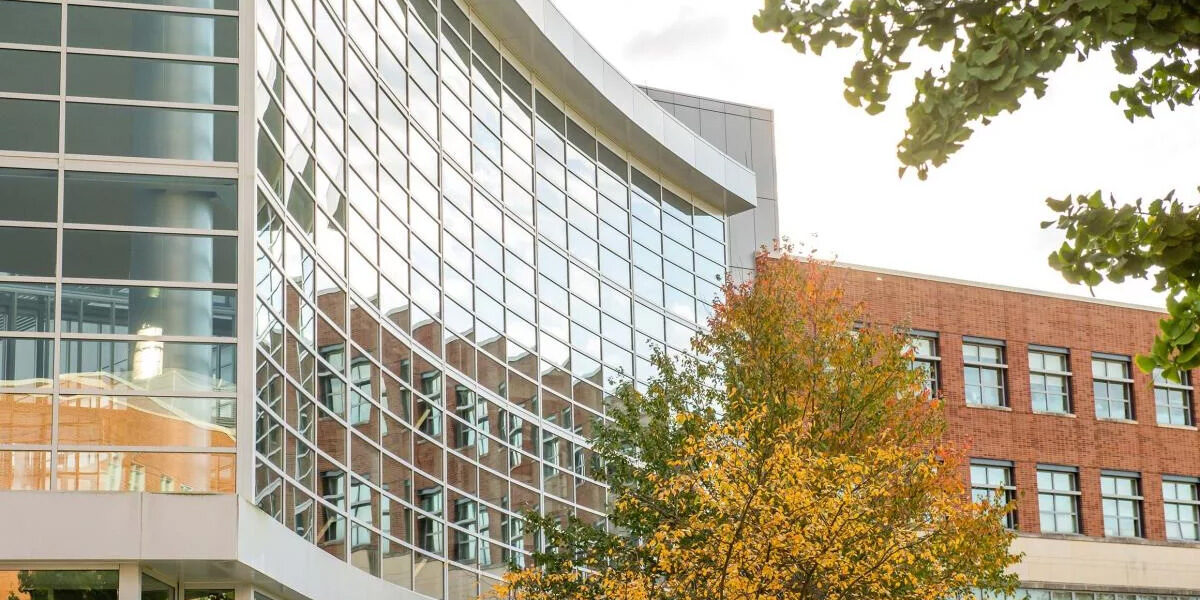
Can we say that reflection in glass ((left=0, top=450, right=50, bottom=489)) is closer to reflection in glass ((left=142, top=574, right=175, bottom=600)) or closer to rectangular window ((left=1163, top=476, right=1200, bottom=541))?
reflection in glass ((left=142, top=574, right=175, bottom=600))

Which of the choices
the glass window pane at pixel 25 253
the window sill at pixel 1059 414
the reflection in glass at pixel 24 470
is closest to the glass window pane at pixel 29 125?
the glass window pane at pixel 25 253

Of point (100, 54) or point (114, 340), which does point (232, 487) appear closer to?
point (114, 340)

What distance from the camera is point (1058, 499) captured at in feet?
153

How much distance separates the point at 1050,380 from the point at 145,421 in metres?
34.7

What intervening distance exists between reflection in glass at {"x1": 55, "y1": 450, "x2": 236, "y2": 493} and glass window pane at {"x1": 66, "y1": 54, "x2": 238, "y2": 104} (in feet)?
13.0

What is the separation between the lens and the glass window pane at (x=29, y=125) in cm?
1797

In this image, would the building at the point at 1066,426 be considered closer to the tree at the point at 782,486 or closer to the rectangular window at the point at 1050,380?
the rectangular window at the point at 1050,380

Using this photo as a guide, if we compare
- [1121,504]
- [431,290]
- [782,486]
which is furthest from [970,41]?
[1121,504]

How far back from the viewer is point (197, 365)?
1789 cm

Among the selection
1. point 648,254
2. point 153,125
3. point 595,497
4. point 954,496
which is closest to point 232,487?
point 153,125

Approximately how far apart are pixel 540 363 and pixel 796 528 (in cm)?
1170

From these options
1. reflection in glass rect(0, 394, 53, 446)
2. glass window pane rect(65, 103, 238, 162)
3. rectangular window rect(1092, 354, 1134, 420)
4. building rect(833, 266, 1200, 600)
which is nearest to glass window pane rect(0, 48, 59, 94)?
glass window pane rect(65, 103, 238, 162)

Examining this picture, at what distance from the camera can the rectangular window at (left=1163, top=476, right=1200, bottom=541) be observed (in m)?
47.9

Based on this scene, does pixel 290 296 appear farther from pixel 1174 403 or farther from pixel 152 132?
pixel 1174 403
